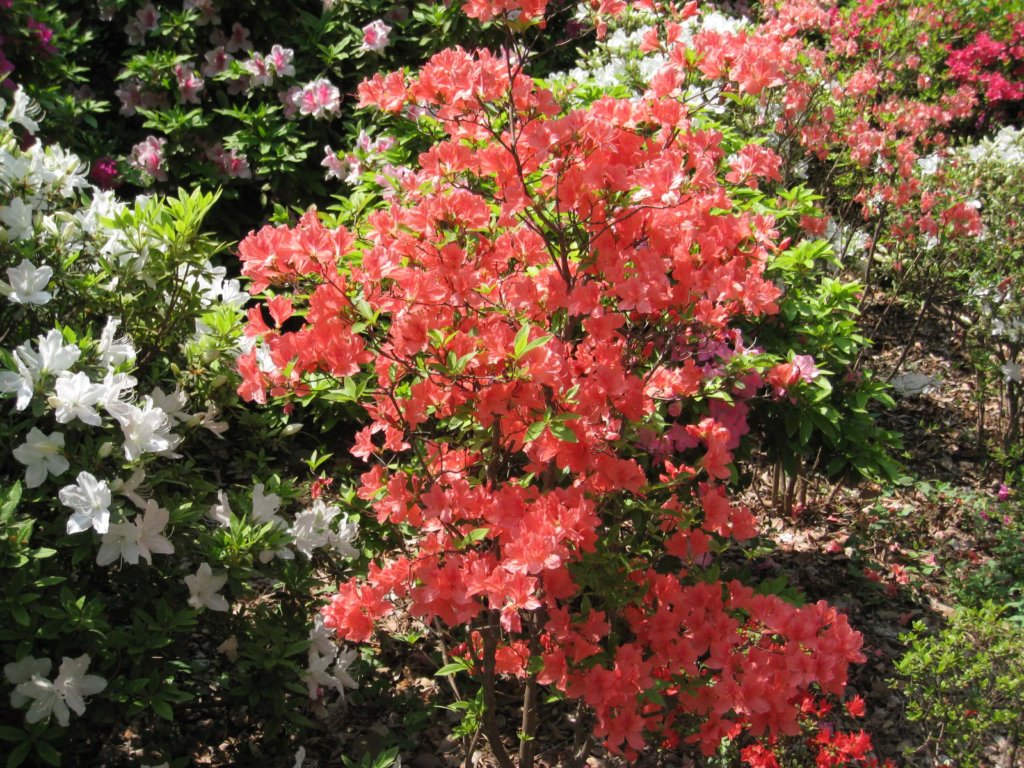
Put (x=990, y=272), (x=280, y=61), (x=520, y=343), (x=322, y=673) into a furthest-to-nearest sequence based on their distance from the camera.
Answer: (x=280, y=61), (x=990, y=272), (x=322, y=673), (x=520, y=343)

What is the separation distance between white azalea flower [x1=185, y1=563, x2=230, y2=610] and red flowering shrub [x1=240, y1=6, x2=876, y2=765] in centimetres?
28

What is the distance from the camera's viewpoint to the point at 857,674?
325cm

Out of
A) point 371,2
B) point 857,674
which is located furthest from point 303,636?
point 371,2

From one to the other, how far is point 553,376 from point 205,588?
3.27 feet

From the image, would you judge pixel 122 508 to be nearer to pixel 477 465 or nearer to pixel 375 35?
pixel 477 465

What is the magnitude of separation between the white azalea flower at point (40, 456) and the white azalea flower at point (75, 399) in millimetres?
54

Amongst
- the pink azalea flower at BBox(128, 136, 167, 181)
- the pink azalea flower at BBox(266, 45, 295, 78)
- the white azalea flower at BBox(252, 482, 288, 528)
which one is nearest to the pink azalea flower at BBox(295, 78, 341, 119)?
the pink azalea flower at BBox(266, 45, 295, 78)

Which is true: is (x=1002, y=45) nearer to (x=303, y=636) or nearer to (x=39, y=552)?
(x=303, y=636)

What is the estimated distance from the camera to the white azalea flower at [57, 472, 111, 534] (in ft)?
6.08

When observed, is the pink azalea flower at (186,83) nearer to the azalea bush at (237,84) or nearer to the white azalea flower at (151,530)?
the azalea bush at (237,84)

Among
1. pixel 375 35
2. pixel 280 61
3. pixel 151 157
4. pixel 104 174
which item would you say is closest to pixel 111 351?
pixel 104 174

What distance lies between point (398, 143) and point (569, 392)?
2.56 m

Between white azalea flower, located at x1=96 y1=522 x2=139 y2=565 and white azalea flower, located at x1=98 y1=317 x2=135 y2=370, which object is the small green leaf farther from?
white azalea flower, located at x1=98 y1=317 x2=135 y2=370

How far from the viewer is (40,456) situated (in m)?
1.91
